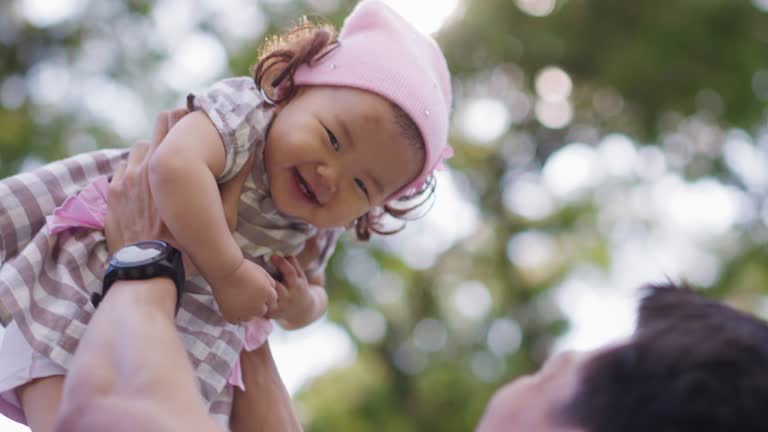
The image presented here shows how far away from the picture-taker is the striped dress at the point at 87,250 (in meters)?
1.17

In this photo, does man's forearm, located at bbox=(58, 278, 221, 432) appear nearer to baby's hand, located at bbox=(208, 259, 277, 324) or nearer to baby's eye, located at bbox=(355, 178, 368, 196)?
baby's hand, located at bbox=(208, 259, 277, 324)

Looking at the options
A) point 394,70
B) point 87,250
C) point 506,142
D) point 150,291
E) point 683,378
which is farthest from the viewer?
point 506,142

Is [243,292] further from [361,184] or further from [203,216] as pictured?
[361,184]

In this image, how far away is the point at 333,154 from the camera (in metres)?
1.25

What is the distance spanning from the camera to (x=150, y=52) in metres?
5.93

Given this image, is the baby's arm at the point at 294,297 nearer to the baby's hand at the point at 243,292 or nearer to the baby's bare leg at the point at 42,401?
the baby's hand at the point at 243,292

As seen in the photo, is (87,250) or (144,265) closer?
(144,265)

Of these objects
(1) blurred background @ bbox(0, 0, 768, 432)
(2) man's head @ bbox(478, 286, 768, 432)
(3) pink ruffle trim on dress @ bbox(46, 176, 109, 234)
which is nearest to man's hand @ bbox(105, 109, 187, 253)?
(3) pink ruffle trim on dress @ bbox(46, 176, 109, 234)

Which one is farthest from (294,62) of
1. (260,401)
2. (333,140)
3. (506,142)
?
(506,142)

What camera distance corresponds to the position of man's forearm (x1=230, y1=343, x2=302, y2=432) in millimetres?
1366

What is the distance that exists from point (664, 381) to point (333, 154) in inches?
21.5

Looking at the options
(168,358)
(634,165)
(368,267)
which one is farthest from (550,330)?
(168,358)

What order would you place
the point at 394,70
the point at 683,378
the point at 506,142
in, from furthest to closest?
the point at 506,142 < the point at 394,70 < the point at 683,378

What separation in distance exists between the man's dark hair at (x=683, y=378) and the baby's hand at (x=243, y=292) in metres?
0.42
